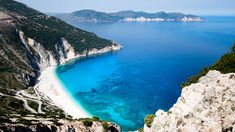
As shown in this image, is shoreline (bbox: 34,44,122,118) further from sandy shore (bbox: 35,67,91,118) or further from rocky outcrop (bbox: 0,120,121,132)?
rocky outcrop (bbox: 0,120,121,132)

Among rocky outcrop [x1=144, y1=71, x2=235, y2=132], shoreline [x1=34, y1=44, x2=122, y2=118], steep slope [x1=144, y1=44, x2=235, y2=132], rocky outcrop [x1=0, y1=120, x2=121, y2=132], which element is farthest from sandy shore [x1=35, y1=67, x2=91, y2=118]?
rocky outcrop [x1=144, y1=71, x2=235, y2=132]

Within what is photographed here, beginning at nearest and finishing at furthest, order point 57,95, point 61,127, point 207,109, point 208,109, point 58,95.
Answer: point 208,109 → point 207,109 → point 61,127 → point 57,95 → point 58,95

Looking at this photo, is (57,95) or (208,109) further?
(57,95)

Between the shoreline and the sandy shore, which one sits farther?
the sandy shore

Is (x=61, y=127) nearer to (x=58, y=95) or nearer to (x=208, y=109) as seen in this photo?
(x=208, y=109)

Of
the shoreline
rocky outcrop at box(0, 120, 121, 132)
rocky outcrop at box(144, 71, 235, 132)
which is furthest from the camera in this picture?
the shoreline

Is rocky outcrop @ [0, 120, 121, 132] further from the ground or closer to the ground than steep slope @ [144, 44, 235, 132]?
closer to the ground

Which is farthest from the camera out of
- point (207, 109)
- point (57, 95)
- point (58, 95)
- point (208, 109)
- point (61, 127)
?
point (58, 95)

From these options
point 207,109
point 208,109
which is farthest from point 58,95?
point 208,109
